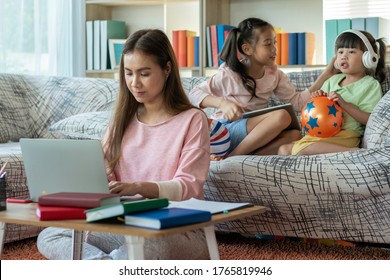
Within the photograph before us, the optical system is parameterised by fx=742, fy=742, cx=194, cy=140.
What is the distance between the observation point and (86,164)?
5.16 ft

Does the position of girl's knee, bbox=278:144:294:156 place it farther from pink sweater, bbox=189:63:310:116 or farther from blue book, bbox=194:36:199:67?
blue book, bbox=194:36:199:67

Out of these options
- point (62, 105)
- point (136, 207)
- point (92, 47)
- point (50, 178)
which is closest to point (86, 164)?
point (50, 178)

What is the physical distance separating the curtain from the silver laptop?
244 centimetres

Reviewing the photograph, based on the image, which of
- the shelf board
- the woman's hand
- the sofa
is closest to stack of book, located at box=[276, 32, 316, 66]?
the shelf board

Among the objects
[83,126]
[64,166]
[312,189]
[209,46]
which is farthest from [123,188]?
[209,46]

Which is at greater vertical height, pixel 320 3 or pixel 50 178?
pixel 320 3

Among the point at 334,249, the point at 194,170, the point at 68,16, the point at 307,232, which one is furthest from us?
the point at 68,16

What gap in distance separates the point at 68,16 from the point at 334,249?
251cm

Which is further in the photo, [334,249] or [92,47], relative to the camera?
[92,47]

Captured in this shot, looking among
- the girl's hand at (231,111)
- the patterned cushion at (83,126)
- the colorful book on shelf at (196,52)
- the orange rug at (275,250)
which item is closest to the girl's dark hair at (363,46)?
the girl's hand at (231,111)

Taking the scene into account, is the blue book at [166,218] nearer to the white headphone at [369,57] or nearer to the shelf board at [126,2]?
the white headphone at [369,57]

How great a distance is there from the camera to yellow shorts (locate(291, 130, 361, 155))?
2.55 meters

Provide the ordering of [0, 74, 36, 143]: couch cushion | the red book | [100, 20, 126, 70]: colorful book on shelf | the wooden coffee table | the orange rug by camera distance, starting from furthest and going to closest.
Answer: [100, 20, 126, 70]: colorful book on shelf, [0, 74, 36, 143]: couch cushion, the orange rug, the red book, the wooden coffee table
